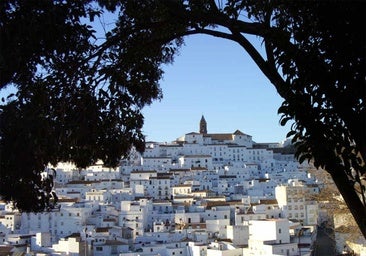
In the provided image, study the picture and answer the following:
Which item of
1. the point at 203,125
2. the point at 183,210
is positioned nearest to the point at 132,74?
the point at 183,210

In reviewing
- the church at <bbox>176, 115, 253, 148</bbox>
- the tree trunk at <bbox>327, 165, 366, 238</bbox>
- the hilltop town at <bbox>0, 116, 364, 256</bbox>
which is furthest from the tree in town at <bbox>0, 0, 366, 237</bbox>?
the church at <bbox>176, 115, 253, 148</bbox>

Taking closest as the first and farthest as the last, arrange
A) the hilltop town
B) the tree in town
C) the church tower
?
the tree in town, the hilltop town, the church tower

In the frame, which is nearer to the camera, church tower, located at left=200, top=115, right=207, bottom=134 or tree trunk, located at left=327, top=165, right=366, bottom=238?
tree trunk, located at left=327, top=165, right=366, bottom=238

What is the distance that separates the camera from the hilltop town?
2967 cm

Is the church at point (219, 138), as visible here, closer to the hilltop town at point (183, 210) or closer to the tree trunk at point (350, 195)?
the hilltop town at point (183, 210)

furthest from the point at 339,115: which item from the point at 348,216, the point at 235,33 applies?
the point at 348,216

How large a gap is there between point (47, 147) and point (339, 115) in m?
1.86

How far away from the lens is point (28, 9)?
3.33 m

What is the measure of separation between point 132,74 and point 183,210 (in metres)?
41.9

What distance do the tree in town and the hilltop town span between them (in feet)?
3.45

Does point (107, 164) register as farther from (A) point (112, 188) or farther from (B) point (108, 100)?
(A) point (112, 188)

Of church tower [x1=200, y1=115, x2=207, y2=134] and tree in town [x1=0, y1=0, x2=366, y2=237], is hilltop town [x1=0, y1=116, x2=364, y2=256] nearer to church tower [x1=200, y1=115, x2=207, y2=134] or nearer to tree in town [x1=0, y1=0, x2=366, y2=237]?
tree in town [x1=0, y1=0, x2=366, y2=237]

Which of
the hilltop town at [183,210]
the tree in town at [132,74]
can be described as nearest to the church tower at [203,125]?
the hilltop town at [183,210]

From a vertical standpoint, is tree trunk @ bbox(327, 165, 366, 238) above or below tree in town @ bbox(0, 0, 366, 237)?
below
